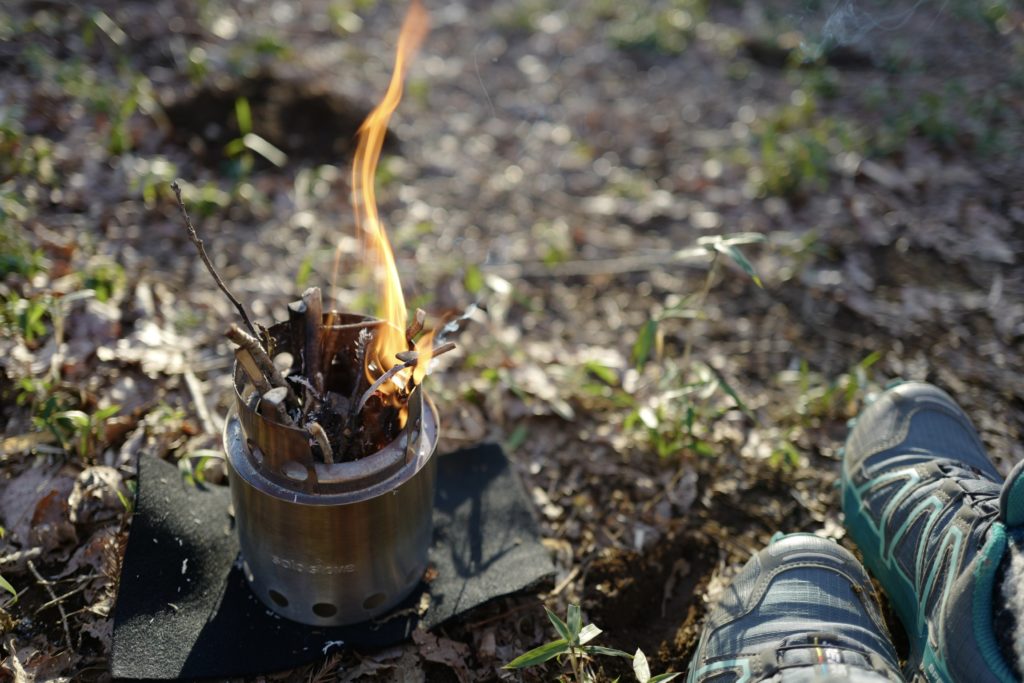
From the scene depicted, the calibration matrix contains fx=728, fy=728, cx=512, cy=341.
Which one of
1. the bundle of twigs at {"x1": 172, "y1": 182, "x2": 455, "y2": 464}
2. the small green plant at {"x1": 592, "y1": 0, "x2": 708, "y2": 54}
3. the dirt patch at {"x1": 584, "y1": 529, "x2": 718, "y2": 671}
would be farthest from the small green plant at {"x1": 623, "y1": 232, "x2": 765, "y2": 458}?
the small green plant at {"x1": 592, "y1": 0, "x2": 708, "y2": 54}

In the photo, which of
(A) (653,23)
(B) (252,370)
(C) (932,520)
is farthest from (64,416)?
(A) (653,23)

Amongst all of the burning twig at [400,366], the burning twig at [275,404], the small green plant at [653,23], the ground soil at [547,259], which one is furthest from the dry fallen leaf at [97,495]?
the small green plant at [653,23]

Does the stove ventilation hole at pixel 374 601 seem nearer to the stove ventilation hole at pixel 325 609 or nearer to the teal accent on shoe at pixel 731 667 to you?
the stove ventilation hole at pixel 325 609

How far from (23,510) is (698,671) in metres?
2.43

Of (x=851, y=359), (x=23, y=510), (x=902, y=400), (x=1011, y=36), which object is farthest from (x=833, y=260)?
(x=1011, y=36)

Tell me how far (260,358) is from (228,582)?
0.92 m

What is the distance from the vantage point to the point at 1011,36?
7.67 m

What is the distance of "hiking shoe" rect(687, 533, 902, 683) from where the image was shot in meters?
2.04

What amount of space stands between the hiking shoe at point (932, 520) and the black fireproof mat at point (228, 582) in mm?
1190

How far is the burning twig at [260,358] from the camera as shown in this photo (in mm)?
1970

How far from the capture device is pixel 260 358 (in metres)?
2.11

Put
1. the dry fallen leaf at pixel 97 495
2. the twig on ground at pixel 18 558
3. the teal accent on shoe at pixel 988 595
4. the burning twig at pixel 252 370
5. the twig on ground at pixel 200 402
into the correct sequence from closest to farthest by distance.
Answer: the teal accent on shoe at pixel 988 595, the burning twig at pixel 252 370, the twig on ground at pixel 18 558, the dry fallen leaf at pixel 97 495, the twig on ground at pixel 200 402

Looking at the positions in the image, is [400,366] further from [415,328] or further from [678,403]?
[678,403]

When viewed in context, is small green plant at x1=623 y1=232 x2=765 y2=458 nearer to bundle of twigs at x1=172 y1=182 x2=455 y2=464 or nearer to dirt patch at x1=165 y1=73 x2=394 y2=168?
bundle of twigs at x1=172 y1=182 x2=455 y2=464
